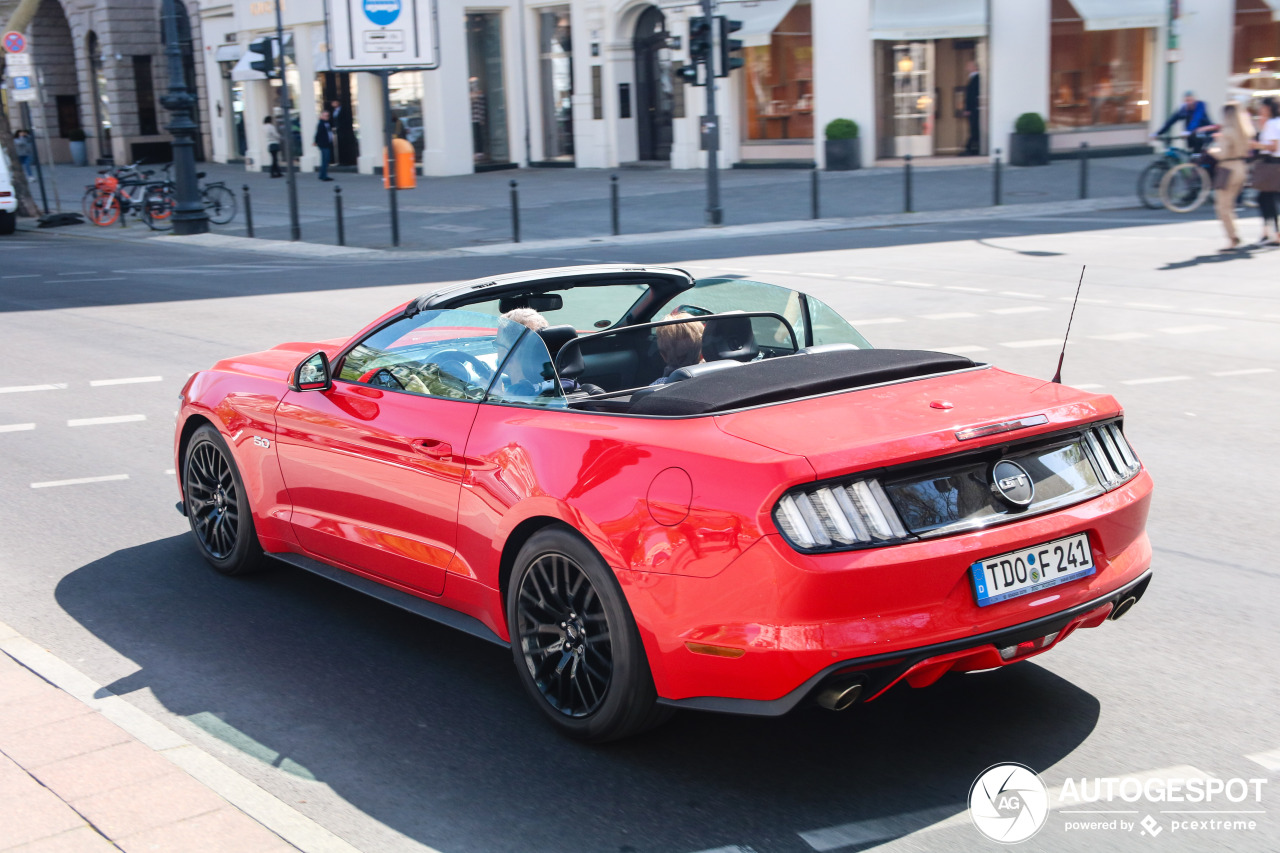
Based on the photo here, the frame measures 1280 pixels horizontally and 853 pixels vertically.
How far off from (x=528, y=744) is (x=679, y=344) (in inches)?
62.8

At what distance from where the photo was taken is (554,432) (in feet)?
13.9

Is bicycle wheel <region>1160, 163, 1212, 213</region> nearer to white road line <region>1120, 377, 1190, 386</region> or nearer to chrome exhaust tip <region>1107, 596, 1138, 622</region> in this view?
white road line <region>1120, 377, 1190, 386</region>

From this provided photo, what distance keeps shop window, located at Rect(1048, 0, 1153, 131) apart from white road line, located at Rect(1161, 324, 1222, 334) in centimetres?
2167

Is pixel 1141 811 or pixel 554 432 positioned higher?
pixel 554 432

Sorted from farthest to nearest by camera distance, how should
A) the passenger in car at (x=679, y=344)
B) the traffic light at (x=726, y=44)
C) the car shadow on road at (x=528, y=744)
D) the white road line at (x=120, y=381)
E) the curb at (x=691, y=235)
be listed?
the traffic light at (x=726, y=44) → the curb at (x=691, y=235) → the white road line at (x=120, y=381) → the passenger in car at (x=679, y=344) → the car shadow on road at (x=528, y=744)

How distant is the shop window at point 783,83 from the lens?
33.7 metres

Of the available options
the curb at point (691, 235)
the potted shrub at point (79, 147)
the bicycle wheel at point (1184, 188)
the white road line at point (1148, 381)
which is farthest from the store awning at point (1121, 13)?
the potted shrub at point (79, 147)

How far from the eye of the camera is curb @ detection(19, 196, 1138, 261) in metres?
21.5

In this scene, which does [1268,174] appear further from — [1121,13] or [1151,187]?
[1121,13]

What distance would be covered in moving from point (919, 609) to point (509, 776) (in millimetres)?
1290

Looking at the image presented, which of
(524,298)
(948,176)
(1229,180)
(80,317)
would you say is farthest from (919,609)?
(948,176)

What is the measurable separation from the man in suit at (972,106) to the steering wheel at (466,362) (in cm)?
2933

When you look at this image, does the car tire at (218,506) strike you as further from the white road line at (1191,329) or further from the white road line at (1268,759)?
the white road line at (1191,329)

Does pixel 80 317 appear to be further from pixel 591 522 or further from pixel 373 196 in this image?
pixel 373 196
